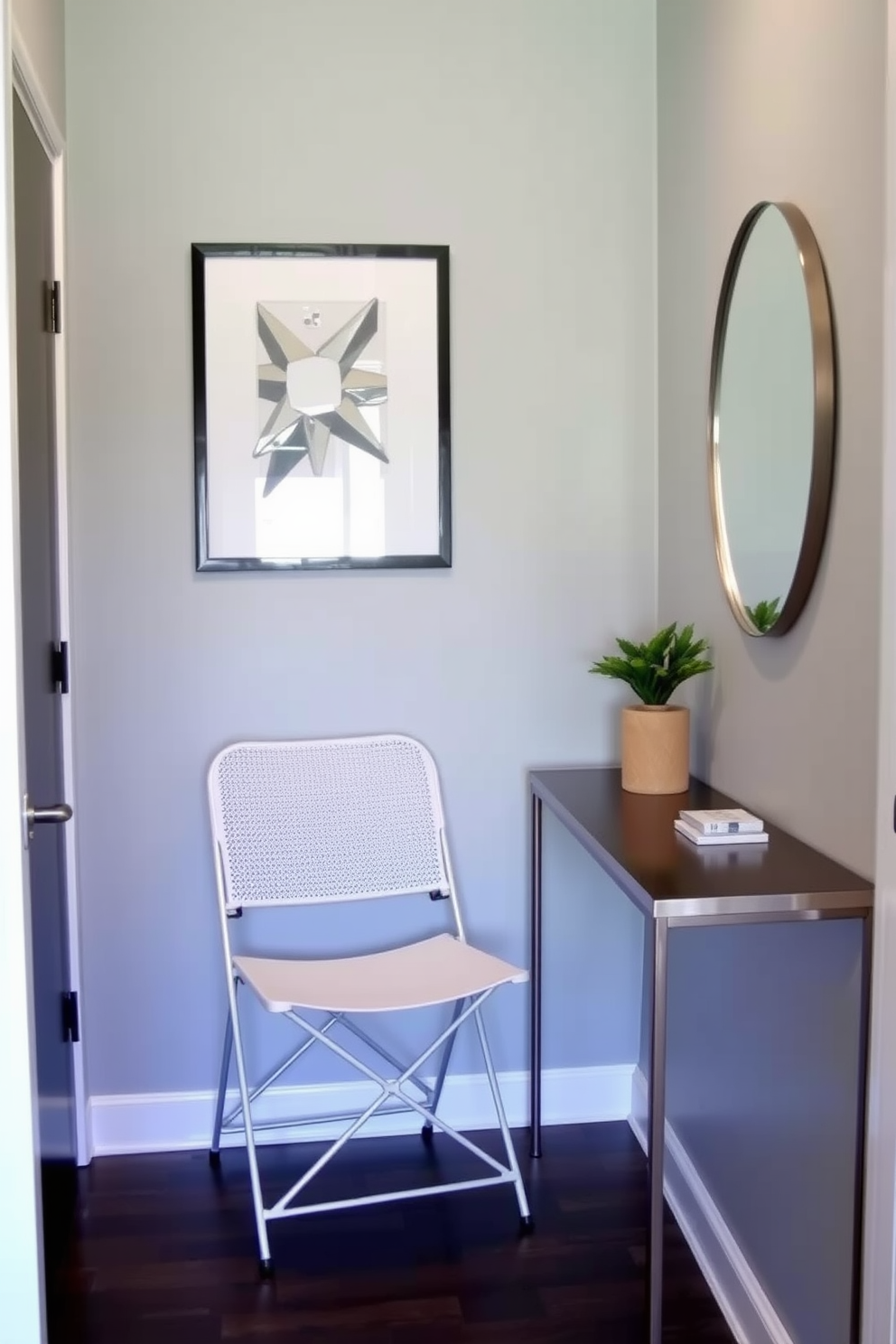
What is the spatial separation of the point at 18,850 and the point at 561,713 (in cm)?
145

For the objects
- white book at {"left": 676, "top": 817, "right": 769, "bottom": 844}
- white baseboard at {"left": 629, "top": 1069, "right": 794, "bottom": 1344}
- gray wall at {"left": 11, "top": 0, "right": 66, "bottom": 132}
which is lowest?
white baseboard at {"left": 629, "top": 1069, "right": 794, "bottom": 1344}

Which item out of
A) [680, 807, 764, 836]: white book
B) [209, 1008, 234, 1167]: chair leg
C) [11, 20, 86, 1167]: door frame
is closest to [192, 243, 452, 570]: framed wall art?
[11, 20, 86, 1167]: door frame

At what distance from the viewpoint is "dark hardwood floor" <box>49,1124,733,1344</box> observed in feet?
6.44

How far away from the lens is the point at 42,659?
2.21 meters

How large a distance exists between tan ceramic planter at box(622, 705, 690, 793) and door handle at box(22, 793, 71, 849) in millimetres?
1125

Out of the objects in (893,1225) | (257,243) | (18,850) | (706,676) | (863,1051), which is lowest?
(893,1225)

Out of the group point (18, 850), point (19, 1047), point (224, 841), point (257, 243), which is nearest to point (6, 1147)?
point (19, 1047)

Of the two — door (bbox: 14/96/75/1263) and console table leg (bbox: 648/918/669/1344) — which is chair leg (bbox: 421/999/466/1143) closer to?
door (bbox: 14/96/75/1263)

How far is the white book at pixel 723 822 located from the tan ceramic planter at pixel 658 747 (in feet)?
1.04

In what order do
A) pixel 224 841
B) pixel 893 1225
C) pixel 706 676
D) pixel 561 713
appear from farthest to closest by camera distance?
pixel 561 713 → pixel 224 841 → pixel 706 676 → pixel 893 1225

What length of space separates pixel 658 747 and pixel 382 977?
28.8 inches

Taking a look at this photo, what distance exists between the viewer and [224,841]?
246 cm

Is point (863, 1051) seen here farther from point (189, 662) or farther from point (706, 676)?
point (189, 662)

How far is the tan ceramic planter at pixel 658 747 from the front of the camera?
2.23 m
